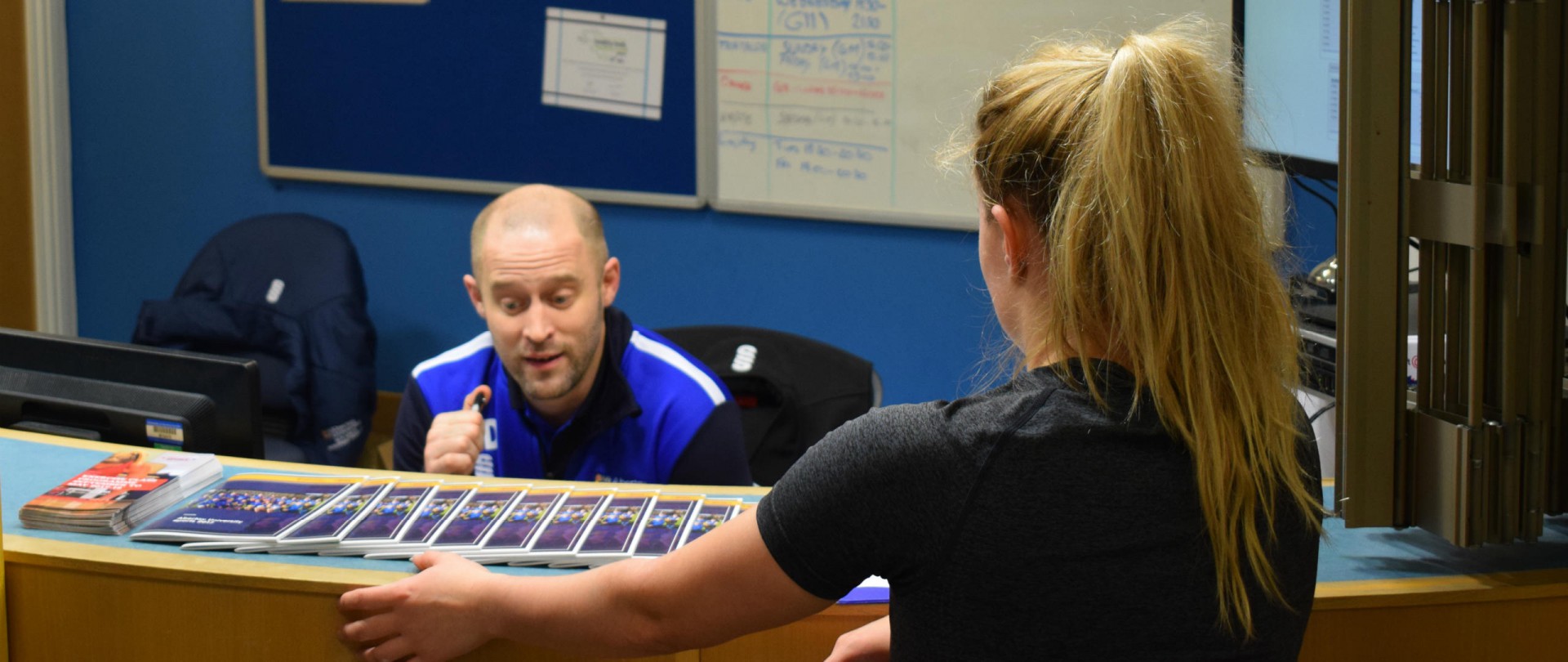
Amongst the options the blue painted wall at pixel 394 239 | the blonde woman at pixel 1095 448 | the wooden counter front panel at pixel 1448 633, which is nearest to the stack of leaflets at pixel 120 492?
the blonde woman at pixel 1095 448

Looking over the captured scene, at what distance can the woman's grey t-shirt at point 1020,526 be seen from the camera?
2.82 feet

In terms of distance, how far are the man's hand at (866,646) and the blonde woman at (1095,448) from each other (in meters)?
0.19

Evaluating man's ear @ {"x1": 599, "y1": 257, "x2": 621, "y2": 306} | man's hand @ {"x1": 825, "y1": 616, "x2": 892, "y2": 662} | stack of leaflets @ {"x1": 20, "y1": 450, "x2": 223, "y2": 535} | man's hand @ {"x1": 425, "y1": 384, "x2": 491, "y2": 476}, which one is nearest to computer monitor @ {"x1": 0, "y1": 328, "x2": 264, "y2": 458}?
stack of leaflets @ {"x1": 20, "y1": 450, "x2": 223, "y2": 535}

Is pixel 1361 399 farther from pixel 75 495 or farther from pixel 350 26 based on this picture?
pixel 350 26

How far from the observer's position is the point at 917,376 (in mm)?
3582

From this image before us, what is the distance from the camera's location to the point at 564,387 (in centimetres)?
200

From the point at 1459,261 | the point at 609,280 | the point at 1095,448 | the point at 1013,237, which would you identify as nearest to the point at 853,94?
the point at 609,280

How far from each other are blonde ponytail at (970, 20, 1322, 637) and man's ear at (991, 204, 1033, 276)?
10 millimetres

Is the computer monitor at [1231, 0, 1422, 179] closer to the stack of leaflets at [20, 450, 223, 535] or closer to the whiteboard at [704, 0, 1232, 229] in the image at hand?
the whiteboard at [704, 0, 1232, 229]

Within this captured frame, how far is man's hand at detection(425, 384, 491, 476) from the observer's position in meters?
1.82

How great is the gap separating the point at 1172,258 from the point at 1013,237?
12 centimetres

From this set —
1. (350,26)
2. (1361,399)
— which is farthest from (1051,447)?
(350,26)

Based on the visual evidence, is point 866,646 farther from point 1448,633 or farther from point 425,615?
point 1448,633

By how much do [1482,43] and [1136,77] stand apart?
1.19 ft
